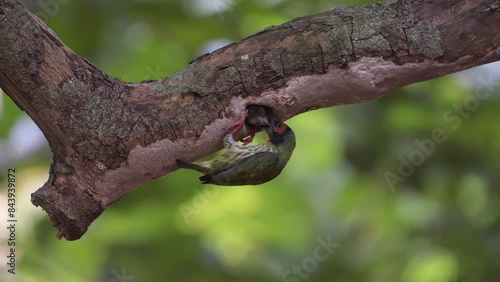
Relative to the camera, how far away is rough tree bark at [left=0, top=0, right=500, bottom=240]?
2.10m

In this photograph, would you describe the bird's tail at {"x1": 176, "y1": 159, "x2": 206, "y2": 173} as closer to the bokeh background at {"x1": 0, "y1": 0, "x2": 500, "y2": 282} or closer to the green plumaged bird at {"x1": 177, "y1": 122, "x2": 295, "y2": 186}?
the green plumaged bird at {"x1": 177, "y1": 122, "x2": 295, "y2": 186}

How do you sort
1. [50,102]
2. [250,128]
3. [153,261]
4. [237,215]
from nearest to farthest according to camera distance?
[50,102], [250,128], [153,261], [237,215]

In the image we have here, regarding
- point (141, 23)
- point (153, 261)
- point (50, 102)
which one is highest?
point (141, 23)

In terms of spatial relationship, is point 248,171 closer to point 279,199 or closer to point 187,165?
point 187,165

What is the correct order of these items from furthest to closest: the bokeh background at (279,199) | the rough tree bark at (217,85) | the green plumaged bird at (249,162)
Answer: the bokeh background at (279,199) < the green plumaged bird at (249,162) < the rough tree bark at (217,85)

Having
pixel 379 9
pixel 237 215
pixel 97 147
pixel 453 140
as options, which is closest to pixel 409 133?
pixel 453 140

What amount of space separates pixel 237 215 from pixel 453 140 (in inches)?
49.9

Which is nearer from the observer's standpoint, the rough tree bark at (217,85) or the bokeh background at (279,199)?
the rough tree bark at (217,85)

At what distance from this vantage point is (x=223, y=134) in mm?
2195

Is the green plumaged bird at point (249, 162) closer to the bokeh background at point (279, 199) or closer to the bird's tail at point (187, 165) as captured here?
the bird's tail at point (187, 165)

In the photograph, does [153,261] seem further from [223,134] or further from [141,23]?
[223,134]

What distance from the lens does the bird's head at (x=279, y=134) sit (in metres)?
2.33

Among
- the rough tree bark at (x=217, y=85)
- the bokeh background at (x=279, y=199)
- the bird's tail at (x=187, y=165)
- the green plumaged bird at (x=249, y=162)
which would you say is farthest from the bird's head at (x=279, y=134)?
the bokeh background at (x=279, y=199)

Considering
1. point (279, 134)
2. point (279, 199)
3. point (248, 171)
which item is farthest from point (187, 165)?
point (279, 199)
